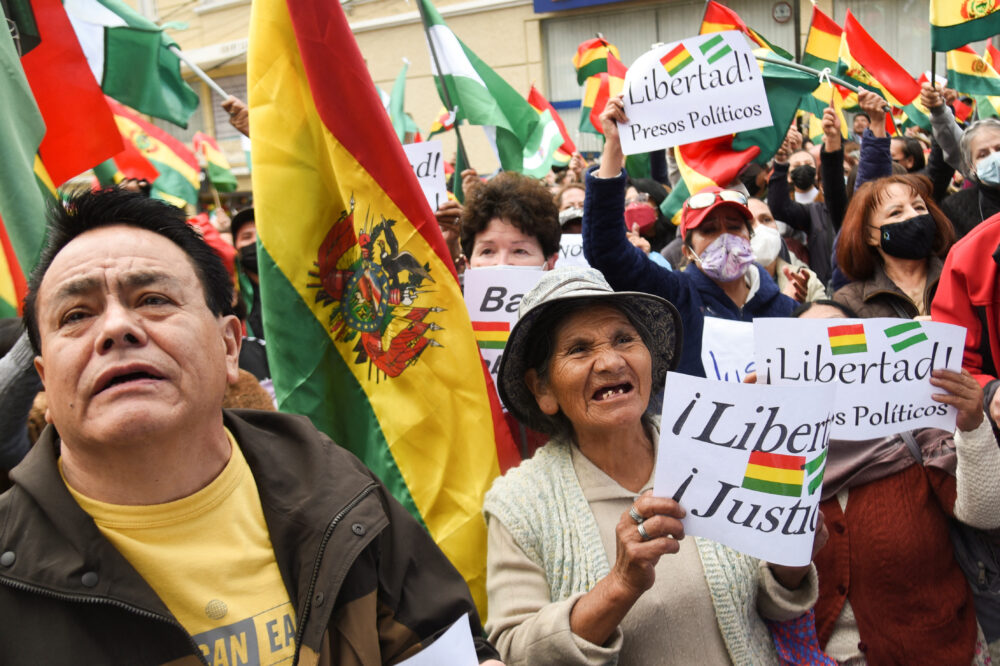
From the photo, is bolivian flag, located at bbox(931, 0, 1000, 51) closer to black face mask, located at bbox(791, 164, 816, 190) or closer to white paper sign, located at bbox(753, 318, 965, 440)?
black face mask, located at bbox(791, 164, 816, 190)

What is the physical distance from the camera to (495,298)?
10.6 feet

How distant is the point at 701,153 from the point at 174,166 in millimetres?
5522

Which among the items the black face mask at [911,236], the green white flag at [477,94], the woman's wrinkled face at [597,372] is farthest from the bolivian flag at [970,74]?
the woman's wrinkled face at [597,372]

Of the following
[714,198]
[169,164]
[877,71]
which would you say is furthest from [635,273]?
[169,164]

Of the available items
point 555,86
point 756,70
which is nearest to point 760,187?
point 756,70

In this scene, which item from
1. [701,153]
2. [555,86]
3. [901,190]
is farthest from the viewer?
[555,86]

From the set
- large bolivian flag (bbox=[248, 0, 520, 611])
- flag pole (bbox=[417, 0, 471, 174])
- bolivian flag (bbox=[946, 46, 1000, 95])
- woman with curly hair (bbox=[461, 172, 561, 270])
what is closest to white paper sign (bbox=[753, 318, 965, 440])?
large bolivian flag (bbox=[248, 0, 520, 611])

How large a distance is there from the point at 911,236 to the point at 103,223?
10.4ft

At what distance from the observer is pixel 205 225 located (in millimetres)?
6438

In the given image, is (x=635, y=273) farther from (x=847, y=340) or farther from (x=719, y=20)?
(x=719, y=20)

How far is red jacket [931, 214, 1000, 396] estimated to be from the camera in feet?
9.05

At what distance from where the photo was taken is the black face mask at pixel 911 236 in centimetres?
356

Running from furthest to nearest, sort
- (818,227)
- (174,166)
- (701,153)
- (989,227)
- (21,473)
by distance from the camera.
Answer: (174,166) < (818,227) < (701,153) < (989,227) < (21,473)

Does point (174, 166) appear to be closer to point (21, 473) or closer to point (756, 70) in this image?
point (756, 70)
